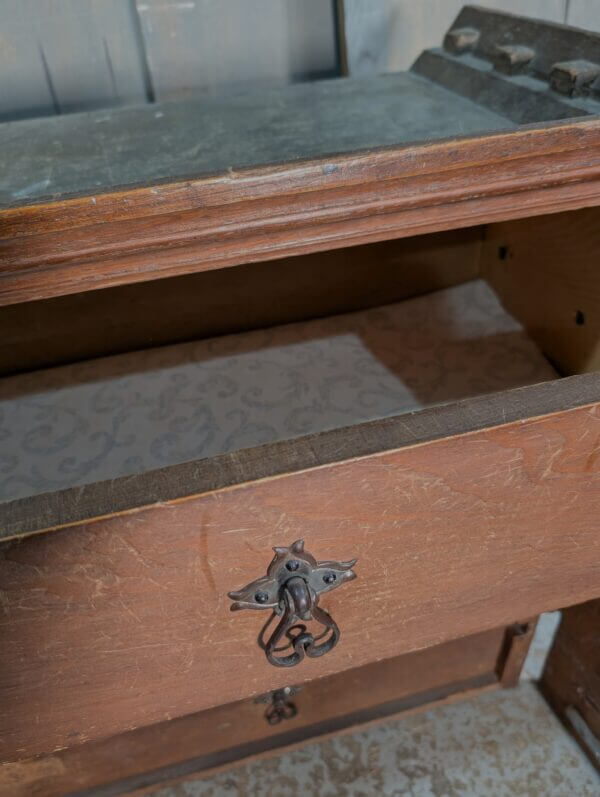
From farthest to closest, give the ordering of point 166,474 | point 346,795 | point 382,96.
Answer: point 346,795, point 382,96, point 166,474

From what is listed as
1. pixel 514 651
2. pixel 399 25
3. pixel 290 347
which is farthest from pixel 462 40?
pixel 514 651

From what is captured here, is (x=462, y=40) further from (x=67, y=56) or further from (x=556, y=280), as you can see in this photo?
(x=67, y=56)

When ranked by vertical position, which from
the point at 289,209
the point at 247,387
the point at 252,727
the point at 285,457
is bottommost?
the point at 252,727

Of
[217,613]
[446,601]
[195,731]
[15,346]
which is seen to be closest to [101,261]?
[217,613]

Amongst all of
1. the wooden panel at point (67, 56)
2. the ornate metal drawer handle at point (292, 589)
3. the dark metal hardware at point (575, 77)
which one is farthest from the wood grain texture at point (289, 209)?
the wooden panel at point (67, 56)

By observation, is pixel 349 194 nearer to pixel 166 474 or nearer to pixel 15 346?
A: pixel 166 474

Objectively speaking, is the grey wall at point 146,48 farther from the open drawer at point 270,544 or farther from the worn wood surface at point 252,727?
the worn wood surface at point 252,727

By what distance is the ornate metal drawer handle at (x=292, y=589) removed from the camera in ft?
1.48

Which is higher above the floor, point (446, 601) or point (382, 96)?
point (382, 96)

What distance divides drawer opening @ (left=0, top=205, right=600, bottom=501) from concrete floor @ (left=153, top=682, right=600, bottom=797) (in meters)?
0.43

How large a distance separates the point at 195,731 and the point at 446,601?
0.43 m

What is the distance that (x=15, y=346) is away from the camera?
90 centimetres

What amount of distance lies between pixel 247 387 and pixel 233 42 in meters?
0.43

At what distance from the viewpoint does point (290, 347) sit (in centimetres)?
93
